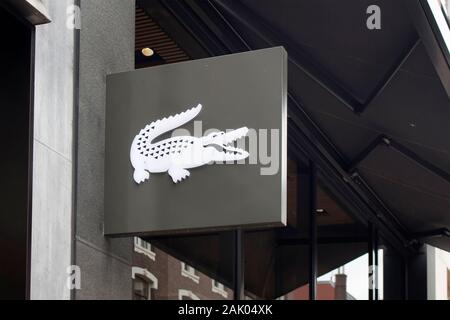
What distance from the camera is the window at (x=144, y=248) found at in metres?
10.4

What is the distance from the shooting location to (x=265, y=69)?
7793mm

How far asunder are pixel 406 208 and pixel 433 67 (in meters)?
6.99

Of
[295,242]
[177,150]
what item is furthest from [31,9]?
[295,242]

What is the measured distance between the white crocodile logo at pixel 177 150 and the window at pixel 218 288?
14.7 ft

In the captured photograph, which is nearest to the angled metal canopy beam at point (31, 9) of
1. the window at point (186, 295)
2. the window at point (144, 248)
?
the window at point (144, 248)

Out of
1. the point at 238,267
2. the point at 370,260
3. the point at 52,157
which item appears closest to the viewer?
the point at 52,157

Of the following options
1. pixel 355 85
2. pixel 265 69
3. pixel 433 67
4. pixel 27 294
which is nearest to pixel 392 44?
pixel 433 67

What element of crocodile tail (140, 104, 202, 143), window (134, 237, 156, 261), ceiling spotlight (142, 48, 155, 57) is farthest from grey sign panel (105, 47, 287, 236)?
ceiling spotlight (142, 48, 155, 57)

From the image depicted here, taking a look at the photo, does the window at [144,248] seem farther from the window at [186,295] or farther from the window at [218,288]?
the window at [218,288]

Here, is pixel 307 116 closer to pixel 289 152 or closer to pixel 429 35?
pixel 289 152

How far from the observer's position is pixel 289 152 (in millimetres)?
15430

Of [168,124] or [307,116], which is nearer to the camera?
[168,124]

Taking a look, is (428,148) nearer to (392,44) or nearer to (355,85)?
(355,85)

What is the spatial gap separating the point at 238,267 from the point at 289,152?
2896mm
